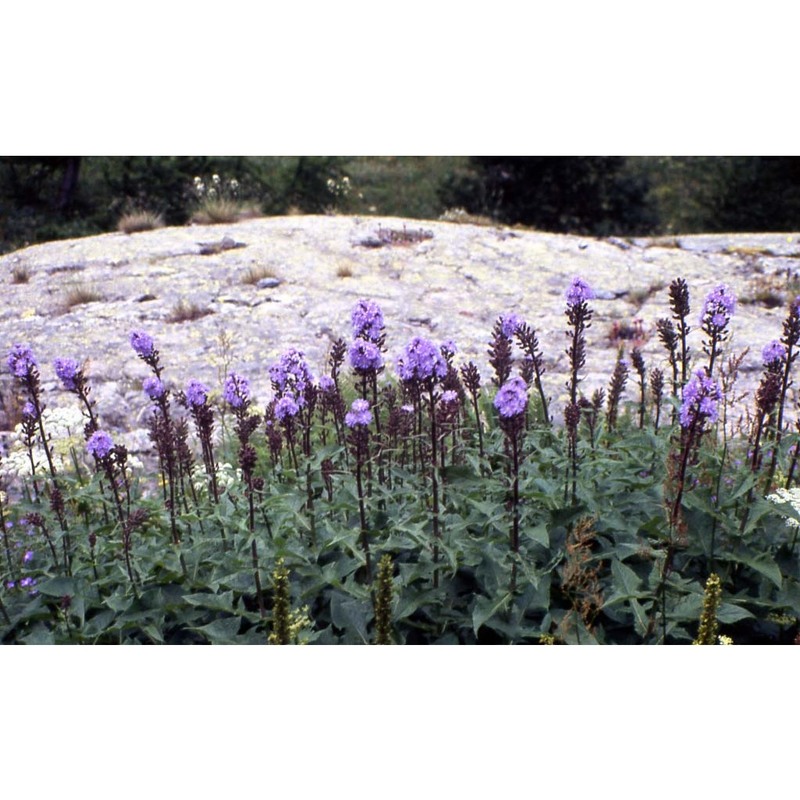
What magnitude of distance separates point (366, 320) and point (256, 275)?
194 inches

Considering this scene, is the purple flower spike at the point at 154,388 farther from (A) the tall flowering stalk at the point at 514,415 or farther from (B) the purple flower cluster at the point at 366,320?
(A) the tall flowering stalk at the point at 514,415

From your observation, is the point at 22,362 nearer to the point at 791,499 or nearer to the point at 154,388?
the point at 154,388

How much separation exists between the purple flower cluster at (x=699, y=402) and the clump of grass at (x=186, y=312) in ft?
17.0

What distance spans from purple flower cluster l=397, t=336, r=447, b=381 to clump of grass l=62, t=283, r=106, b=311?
15.4 ft

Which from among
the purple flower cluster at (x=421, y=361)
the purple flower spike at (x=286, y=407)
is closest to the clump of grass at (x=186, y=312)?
the purple flower spike at (x=286, y=407)

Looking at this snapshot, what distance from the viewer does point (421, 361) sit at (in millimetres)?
2941

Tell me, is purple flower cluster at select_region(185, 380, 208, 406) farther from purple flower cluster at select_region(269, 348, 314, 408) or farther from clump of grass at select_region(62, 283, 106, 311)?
clump of grass at select_region(62, 283, 106, 311)

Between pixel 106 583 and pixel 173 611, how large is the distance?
0.38 metres

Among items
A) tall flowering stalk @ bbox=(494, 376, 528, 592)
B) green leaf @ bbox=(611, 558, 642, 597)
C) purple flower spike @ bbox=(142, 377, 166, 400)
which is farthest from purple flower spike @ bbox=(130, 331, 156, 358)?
green leaf @ bbox=(611, 558, 642, 597)

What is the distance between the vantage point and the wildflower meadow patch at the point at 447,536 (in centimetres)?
305

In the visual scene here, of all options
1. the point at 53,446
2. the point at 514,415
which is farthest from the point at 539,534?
the point at 53,446

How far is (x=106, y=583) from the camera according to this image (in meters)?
3.48

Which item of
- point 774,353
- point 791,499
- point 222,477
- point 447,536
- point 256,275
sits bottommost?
point 222,477

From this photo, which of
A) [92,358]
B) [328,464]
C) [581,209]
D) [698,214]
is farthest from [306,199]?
[328,464]
